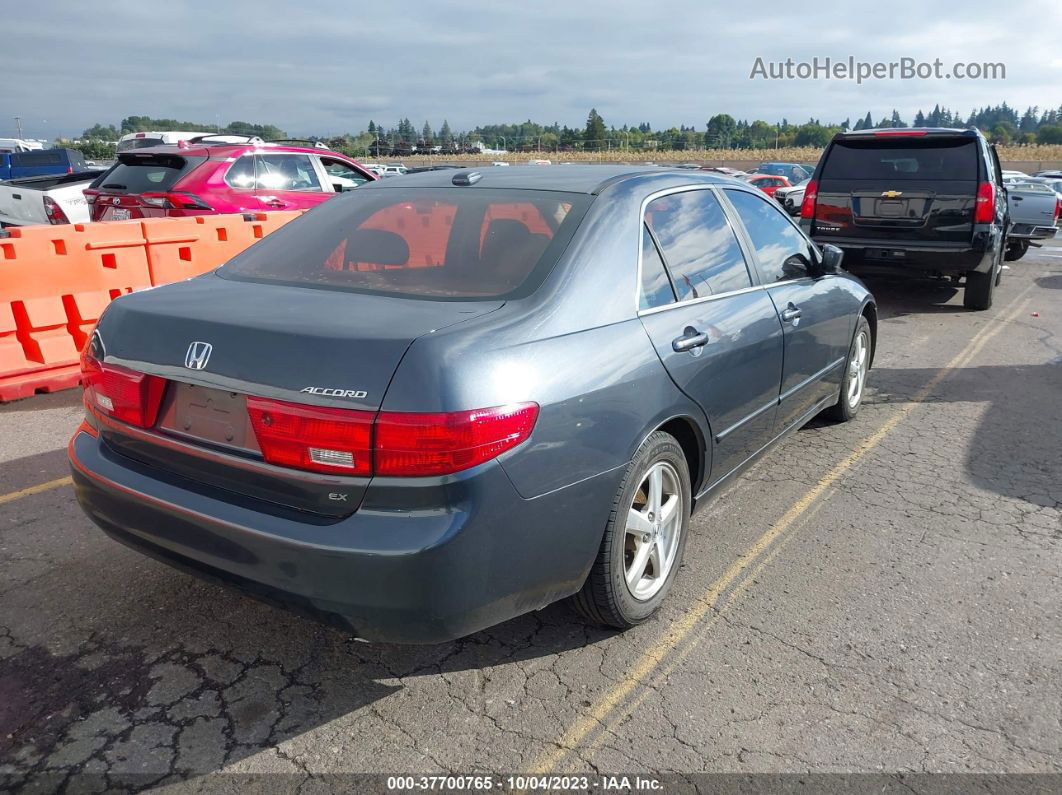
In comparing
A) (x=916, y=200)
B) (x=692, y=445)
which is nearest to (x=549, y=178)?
(x=692, y=445)

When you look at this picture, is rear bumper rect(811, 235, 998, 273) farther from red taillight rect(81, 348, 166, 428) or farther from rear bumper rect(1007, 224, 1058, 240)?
red taillight rect(81, 348, 166, 428)

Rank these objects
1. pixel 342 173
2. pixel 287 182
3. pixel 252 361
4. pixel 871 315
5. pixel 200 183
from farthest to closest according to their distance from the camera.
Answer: pixel 342 173 < pixel 287 182 < pixel 200 183 < pixel 871 315 < pixel 252 361

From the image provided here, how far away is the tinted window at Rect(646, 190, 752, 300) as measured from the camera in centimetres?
329

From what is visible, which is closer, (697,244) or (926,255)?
(697,244)

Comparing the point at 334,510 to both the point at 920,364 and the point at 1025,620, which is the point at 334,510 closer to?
the point at 1025,620

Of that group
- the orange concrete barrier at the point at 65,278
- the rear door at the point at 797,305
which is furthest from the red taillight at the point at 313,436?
→ the orange concrete barrier at the point at 65,278

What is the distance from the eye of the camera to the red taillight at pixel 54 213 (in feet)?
34.7

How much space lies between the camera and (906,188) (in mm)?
8969

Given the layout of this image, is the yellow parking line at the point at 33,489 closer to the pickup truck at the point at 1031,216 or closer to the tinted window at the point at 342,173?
the tinted window at the point at 342,173

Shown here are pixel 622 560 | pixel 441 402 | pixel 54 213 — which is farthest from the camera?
pixel 54 213

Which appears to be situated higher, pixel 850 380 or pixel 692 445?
pixel 692 445

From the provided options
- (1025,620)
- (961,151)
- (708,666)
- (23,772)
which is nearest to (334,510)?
(23,772)

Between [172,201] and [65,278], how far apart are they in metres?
2.56

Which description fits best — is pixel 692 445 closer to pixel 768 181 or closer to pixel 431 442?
pixel 431 442
